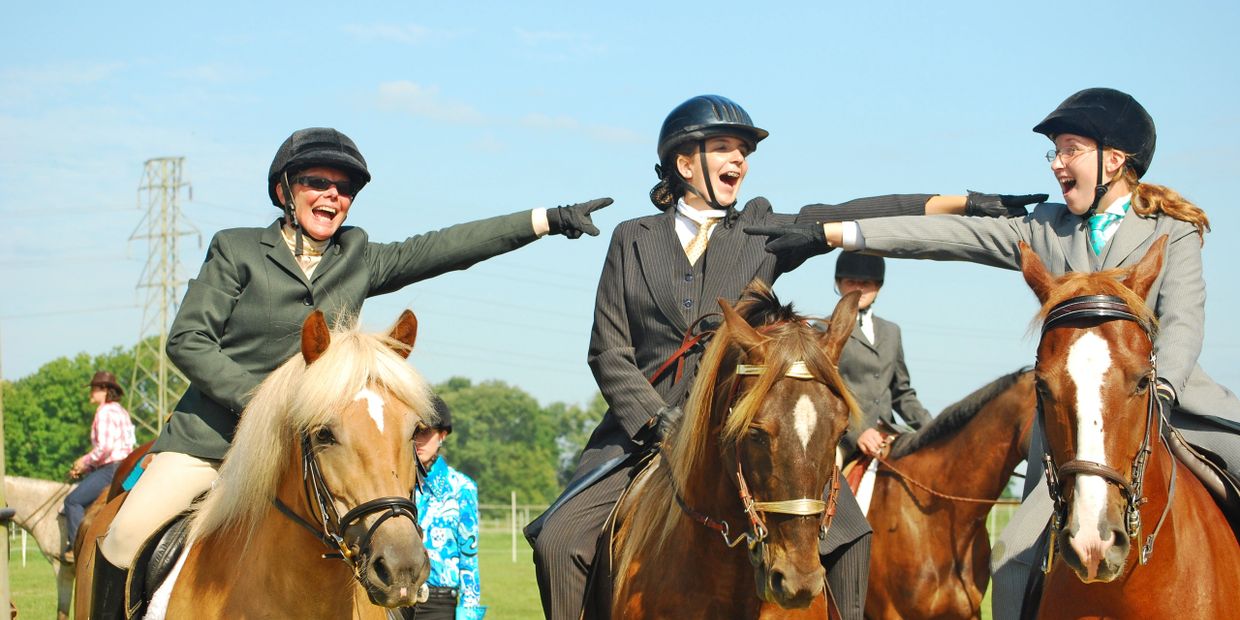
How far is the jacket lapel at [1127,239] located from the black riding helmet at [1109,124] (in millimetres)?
187

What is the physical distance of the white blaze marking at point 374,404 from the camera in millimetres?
4633

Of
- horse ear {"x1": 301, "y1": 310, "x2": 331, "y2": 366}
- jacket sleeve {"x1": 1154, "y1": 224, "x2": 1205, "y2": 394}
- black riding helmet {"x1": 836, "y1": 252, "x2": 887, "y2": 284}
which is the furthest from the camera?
black riding helmet {"x1": 836, "y1": 252, "x2": 887, "y2": 284}

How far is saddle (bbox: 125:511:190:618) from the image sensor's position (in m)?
5.52

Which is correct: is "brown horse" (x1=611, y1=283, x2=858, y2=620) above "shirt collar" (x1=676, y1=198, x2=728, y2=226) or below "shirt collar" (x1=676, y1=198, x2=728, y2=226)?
below

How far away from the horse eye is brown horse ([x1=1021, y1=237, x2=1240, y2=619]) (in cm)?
268

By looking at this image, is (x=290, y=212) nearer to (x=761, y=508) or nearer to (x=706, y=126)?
(x=706, y=126)

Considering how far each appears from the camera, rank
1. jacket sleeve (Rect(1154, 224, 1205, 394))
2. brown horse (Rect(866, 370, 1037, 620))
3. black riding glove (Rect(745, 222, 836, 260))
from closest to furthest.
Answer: jacket sleeve (Rect(1154, 224, 1205, 394))
black riding glove (Rect(745, 222, 836, 260))
brown horse (Rect(866, 370, 1037, 620))

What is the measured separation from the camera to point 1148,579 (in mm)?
4828

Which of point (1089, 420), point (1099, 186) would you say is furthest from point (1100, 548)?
point (1099, 186)

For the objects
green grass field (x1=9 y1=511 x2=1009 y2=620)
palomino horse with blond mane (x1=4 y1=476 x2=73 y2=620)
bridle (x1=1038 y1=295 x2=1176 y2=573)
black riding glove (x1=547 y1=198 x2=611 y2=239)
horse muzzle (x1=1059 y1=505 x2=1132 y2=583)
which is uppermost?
black riding glove (x1=547 y1=198 x2=611 y2=239)

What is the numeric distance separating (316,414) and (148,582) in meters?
1.55

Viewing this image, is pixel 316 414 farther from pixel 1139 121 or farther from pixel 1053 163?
pixel 1139 121

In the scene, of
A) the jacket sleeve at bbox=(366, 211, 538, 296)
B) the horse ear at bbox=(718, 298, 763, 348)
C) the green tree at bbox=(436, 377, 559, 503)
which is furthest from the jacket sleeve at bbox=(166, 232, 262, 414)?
the green tree at bbox=(436, 377, 559, 503)

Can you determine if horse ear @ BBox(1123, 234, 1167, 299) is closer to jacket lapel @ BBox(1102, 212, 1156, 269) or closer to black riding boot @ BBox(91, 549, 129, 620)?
jacket lapel @ BBox(1102, 212, 1156, 269)
